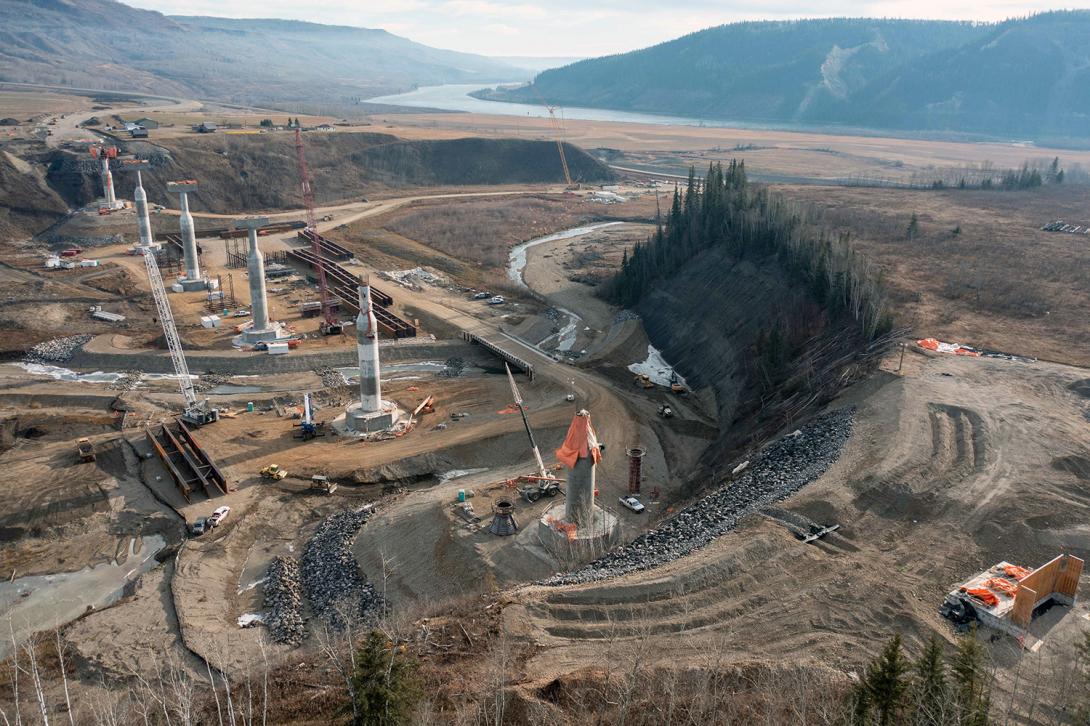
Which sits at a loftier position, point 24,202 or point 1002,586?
point 24,202

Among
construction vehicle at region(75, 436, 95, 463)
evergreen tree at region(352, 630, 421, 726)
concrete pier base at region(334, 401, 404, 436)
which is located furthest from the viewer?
concrete pier base at region(334, 401, 404, 436)

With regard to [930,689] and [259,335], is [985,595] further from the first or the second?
[259,335]

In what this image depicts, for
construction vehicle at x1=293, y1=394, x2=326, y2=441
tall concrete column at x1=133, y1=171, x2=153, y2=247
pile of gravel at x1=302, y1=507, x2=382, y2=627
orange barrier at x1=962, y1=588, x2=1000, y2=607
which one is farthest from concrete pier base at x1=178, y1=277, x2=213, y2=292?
orange barrier at x1=962, y1=588, x2=1000, y2=607

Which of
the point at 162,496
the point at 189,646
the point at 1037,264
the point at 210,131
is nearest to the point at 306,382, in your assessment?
the point at 162,496

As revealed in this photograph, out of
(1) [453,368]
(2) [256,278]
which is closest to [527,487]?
(1) [453,368]

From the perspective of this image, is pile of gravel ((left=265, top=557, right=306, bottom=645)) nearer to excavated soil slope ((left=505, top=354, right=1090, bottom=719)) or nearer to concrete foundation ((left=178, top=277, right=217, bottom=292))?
excavated soil slope ((left=505, top=354, right=1090, bottom=719))

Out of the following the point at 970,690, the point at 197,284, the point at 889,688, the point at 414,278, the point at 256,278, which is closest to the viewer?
the point at 970,690
